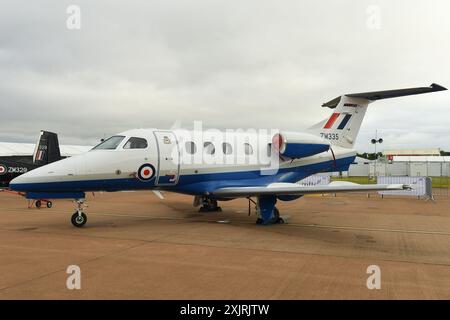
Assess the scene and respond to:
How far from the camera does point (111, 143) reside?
1173 centimetres

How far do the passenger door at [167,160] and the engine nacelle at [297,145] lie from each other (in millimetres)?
3775

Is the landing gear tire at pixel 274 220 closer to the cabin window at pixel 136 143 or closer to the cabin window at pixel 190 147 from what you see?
the cabin window at pixel 190 147

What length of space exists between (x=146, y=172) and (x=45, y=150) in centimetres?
1573

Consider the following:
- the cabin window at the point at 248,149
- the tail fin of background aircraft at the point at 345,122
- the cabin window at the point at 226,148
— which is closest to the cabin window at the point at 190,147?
the cabin window at the point at 226,148

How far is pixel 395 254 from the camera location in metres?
8.32

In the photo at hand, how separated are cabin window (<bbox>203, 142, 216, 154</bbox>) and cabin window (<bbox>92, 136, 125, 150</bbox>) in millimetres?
2851

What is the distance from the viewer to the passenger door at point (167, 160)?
12148 millimetres

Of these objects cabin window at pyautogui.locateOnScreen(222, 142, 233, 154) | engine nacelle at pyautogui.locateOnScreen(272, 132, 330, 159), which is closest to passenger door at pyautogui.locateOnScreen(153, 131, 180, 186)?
cabin window at pyautogui.locateOnScreen(222, 142, 233, 154)

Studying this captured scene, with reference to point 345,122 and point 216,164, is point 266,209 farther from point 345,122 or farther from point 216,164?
point 345,122

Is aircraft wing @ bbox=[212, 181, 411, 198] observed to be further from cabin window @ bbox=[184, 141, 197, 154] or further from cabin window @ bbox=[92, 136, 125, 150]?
cabin window @ bbox=[92, 136, 125, 150]

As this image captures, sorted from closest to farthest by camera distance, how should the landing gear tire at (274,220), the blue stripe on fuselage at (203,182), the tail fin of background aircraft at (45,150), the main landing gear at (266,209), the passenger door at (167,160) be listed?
the blue stripe on fuselage at (203,182), the passenger door at (167,160), the main landing gear at (266,209), the landing gear tire at (274,220), the tail fin of background aircraft at (45,150)
